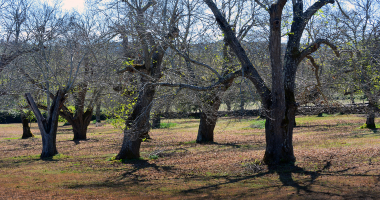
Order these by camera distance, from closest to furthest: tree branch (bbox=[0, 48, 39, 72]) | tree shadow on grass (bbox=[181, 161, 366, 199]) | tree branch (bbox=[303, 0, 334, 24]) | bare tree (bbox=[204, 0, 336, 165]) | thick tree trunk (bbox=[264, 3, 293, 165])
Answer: tree shadow on grass (bbox=[181, 161, 366, 199]), thick tree trunk (bbox=[264, 3, 293, 165]), bare tree (bbox=[204, 0, 336, 165]), tree branch (bbox=[303, 0, 334, 24]), tree branch (bbox=[0, 48, 39, 72])

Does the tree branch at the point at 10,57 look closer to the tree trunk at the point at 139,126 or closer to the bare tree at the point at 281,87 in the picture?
the tree trunk at the point at 139,126

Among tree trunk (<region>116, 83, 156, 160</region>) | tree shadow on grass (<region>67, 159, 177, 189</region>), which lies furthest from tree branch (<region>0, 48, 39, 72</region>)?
tree shadow on grass (<region>67, 159, 177, 189</region>)

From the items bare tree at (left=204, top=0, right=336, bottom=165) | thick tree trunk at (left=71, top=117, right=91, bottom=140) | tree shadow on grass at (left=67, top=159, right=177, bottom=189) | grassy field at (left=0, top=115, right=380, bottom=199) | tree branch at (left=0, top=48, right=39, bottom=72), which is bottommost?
tree shadow on grass at (left=67, top=159, right=177, bottom=189)

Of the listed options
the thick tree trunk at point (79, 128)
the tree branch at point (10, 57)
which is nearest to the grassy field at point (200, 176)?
the tree branch at point (10, 57)

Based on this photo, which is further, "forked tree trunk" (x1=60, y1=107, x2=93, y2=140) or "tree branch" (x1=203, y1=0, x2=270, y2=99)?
"forked tree trunk" (x1=60, y1=107, x2=93, y2=140)

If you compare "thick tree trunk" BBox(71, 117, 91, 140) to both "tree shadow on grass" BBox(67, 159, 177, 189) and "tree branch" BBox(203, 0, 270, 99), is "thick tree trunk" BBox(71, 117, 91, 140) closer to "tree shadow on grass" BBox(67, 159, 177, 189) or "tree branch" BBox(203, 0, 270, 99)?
"tree shadow on grass" BBox(67, 159, 177, 189)

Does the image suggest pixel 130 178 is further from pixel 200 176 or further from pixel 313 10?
pixel 313 10

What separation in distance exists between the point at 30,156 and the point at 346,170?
13.4 metres

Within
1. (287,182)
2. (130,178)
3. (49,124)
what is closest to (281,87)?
(287,182)

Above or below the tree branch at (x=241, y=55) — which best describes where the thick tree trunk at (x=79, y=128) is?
below

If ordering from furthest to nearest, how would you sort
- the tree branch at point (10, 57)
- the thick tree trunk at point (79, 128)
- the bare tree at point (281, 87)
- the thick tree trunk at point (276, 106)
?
1. the thick tree trunk at point (79, 128)
2. the tree branch at point (10, 57)
3. the bare tree at point (281, 87)
4. the thick tree trunk at point (276, 106)

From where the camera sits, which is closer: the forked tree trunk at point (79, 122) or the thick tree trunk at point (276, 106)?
the thick tree trunk at point (276, 106)

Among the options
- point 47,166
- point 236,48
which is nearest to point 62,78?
point 47,166

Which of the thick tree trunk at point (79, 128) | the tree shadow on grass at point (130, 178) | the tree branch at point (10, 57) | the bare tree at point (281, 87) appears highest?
the tree branch at point (10, 57)
